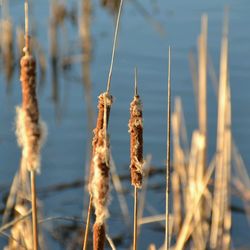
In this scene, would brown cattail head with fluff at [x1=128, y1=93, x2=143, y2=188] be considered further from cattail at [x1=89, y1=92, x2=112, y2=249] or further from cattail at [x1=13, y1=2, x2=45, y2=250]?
cattail at [x1=13, y1=2, x2=45, y2=250]

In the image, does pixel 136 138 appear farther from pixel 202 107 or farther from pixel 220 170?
pixel 202 107

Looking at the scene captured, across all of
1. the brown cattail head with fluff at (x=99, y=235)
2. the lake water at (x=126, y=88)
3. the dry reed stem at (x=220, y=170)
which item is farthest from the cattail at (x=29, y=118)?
the lake water at (x=126, y=88)

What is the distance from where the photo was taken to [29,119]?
101 centimetres

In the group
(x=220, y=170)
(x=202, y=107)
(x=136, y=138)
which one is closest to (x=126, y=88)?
(x=202, y=107)

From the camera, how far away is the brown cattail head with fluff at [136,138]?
3.76 feet

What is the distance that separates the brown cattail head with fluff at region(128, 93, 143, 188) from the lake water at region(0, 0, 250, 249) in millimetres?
2705

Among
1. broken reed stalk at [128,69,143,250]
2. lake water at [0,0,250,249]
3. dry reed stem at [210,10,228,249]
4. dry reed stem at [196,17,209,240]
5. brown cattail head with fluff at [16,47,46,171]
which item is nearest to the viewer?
brown cattail head with fluff at [16,47,46,171]

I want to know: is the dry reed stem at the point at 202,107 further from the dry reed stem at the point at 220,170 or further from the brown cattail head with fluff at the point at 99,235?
the brown cattail head with fluff at the point at 99,235

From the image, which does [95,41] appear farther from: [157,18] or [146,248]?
[146,248]

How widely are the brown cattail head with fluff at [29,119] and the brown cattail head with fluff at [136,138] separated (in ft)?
0.56

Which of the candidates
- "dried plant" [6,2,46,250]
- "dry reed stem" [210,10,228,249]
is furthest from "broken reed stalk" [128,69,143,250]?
"dry reed stem" [210,10,228,249]

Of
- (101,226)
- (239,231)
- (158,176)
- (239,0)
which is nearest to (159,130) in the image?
(158,176)

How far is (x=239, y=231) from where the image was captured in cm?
406

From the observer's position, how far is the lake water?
4.52m
